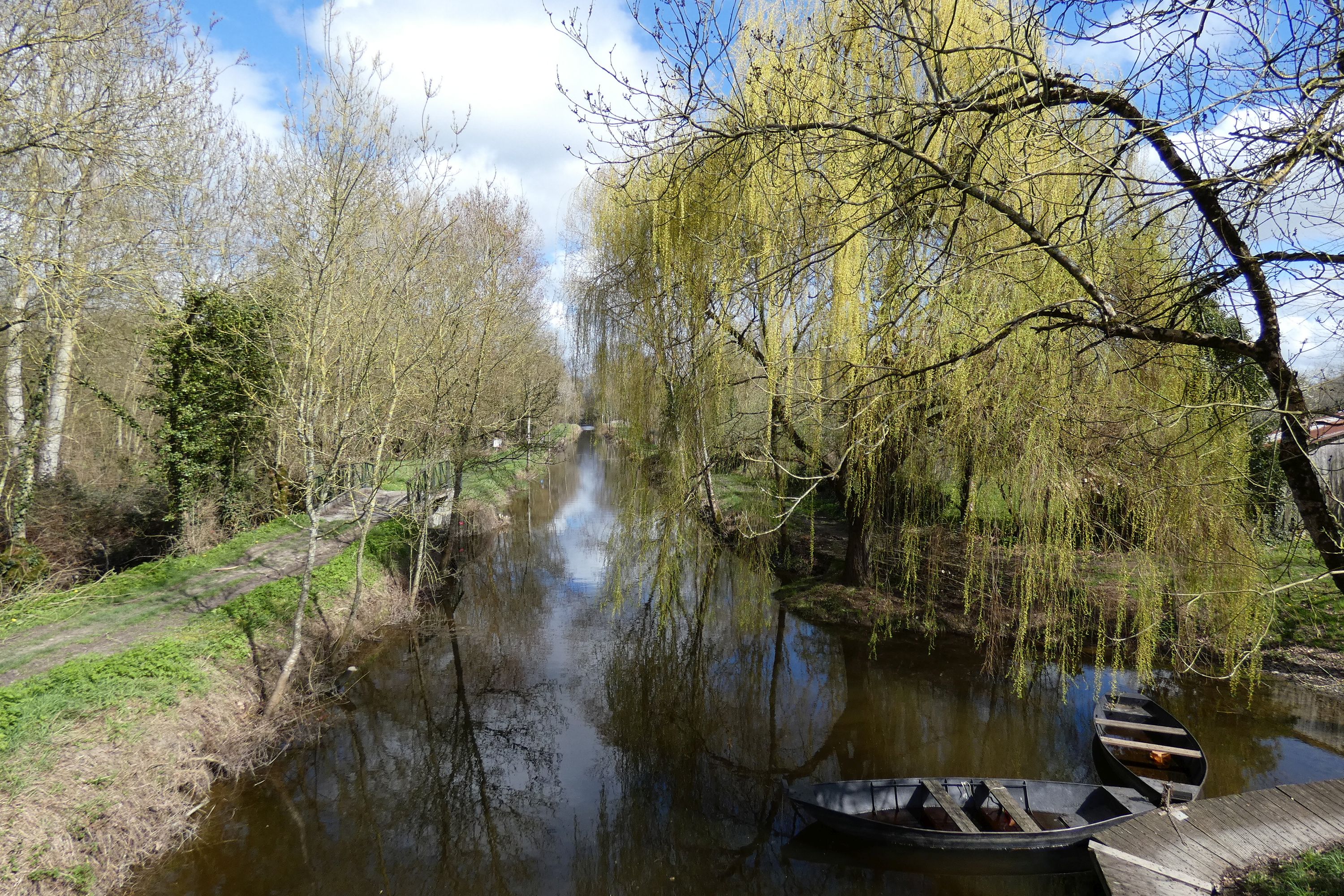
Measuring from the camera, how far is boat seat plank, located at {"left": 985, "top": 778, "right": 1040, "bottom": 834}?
563cm

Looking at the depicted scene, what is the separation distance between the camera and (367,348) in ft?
27.5

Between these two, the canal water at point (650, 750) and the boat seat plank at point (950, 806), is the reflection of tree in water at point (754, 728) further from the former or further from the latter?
the boat seat plank at point (950, 806)

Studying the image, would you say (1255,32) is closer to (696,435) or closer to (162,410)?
(696,435)

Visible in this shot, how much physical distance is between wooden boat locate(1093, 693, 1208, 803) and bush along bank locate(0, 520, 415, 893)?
826 cm

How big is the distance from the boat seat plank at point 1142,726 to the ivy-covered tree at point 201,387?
39.3 feet

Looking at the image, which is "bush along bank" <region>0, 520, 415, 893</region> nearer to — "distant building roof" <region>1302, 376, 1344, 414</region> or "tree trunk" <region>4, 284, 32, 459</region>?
"tree trunk" <region>4, 284, 32, 459</region>

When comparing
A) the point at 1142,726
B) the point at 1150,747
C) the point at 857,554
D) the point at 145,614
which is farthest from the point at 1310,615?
the point at 145,614

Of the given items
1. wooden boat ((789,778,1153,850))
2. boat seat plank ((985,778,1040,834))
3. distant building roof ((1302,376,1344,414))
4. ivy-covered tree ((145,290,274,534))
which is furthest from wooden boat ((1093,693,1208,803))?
ivy-covered tree ((145,290,274,534))

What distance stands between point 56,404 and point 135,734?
7.28 m

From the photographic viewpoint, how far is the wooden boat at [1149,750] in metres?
6.11

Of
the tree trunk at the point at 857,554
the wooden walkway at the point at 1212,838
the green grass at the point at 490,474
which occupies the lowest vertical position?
the wooden walkway at the point at 1212,838

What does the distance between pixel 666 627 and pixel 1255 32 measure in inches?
370

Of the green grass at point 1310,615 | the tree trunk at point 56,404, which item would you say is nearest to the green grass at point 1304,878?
the green grass at point 1310,615

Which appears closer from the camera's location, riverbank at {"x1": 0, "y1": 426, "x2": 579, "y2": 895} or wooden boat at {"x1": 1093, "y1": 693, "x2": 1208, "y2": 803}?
riverbank at {"x1": 0, "y1": 426, "x2": 579, "y2": 895}
